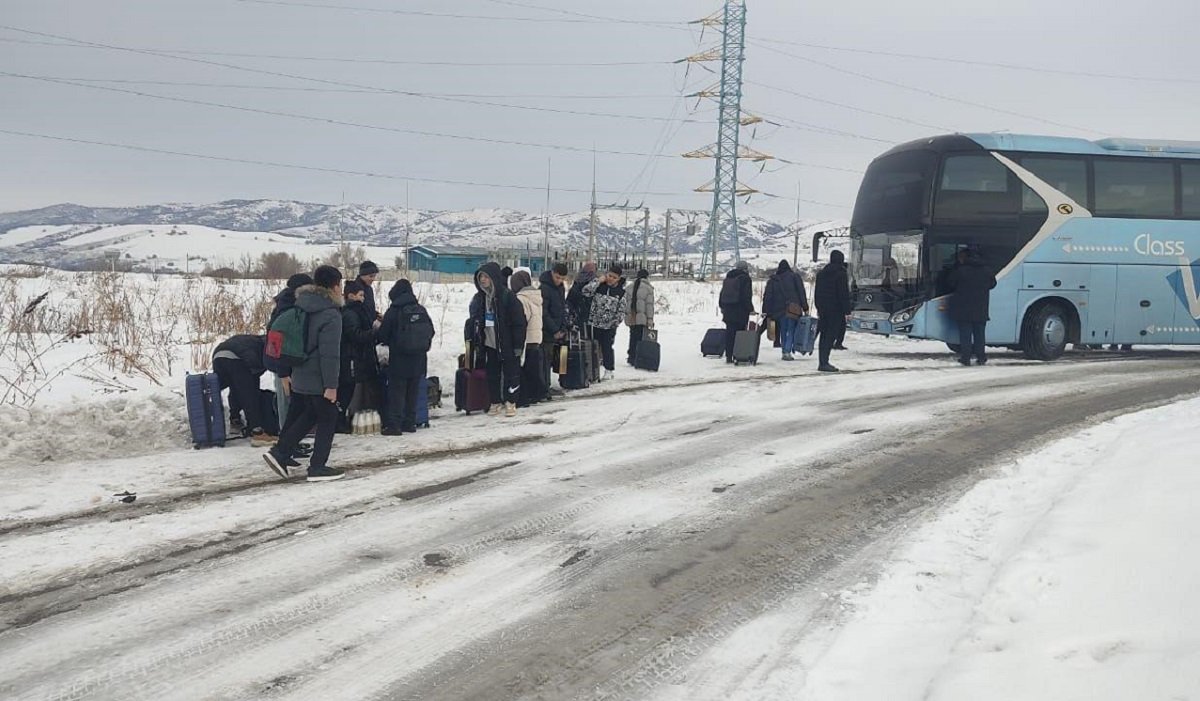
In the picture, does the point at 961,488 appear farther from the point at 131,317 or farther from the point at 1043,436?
the point at 131,317

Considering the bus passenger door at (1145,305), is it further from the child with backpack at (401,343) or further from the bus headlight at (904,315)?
the child with backpack at (401,343)

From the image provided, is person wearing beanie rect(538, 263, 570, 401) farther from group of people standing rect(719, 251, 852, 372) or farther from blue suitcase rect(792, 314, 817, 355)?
blue suitcase rect(792, 314, 817, 355)

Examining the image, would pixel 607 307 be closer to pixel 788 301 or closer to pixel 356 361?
pixel 788 301

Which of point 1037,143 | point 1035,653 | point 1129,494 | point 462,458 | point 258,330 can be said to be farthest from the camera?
point 1037,143

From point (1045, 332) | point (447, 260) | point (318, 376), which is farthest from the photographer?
point (447, 260)

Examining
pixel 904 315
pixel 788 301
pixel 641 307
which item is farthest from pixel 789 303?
pixel 641 307

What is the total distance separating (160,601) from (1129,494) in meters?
6.14

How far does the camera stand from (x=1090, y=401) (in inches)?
441

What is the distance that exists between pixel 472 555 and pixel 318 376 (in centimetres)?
294

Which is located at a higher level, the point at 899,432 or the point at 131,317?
the point at 131,317

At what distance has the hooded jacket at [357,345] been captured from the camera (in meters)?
9.12

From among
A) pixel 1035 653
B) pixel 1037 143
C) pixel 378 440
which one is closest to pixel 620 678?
pixel 1035 653

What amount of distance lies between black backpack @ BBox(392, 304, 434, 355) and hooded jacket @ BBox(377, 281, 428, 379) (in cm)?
2

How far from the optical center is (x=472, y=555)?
17.4 ft
